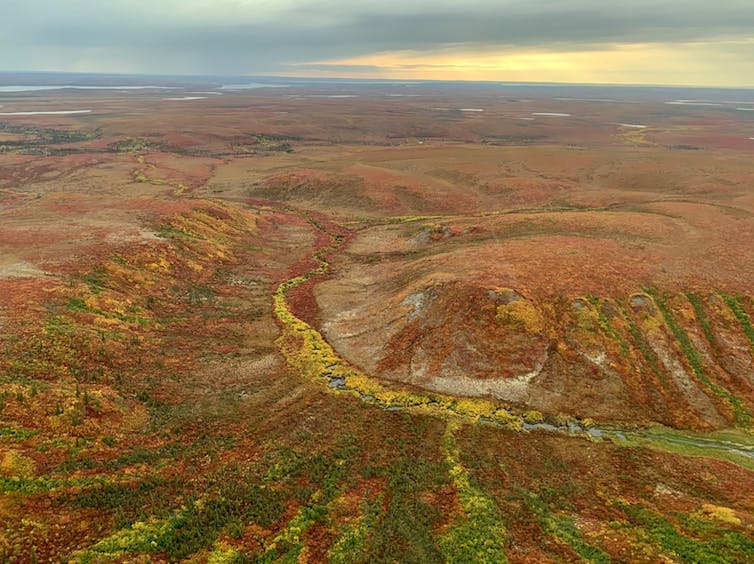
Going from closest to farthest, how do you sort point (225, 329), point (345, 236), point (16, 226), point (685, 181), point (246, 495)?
point (246, 495) < point (225, 329) < point (16, 226) < point (345, 236) < point (685, 181)

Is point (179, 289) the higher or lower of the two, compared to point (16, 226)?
lower

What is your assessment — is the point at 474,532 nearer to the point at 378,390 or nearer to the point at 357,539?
the point at 357,539

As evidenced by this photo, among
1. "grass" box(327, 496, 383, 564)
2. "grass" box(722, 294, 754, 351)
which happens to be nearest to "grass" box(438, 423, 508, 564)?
"grass" box(327, 496, 383, 564)

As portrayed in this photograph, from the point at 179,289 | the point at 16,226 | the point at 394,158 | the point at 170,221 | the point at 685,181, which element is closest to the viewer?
the point at 179,289

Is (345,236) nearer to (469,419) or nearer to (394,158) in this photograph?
(469,419)

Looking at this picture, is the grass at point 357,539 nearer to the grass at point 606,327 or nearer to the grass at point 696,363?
the grass at point 606,327

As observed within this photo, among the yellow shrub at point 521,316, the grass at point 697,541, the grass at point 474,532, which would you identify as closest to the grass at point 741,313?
the yellow shrub at point 521,316

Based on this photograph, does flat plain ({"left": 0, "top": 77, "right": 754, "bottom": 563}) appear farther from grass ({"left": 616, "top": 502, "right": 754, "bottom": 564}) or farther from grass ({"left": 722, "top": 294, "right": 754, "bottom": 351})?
grass ({"left": 722, "top": 294, "right": 754, "bottom": 351})

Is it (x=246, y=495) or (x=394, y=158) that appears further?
(x=394, y=158)

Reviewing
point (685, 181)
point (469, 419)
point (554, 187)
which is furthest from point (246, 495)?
point (685, 181)
